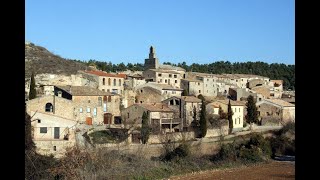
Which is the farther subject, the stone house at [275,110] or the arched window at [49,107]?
the stone house at [275,110]

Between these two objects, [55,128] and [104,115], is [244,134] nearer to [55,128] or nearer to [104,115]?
[104,115]

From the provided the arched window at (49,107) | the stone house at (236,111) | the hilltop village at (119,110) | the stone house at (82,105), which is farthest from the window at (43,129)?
the stone house at (236,111)

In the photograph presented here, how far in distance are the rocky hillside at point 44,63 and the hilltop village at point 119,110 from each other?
1.06 m

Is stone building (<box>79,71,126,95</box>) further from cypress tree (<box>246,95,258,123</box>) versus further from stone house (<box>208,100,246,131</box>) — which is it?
cypress tree (<box>246,95,258,123</box>)

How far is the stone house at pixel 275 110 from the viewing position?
4350 cm

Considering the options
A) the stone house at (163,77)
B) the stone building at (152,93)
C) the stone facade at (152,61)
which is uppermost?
the stone facade at (152,61)

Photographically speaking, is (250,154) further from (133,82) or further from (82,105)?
(133,82)

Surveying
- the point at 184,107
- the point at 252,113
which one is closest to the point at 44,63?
the point at 184,107

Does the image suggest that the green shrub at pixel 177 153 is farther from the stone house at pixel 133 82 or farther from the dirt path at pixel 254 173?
the stone house at pixel 133 82

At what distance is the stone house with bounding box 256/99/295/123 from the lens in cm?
4350

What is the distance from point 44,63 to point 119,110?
10986 millimetres

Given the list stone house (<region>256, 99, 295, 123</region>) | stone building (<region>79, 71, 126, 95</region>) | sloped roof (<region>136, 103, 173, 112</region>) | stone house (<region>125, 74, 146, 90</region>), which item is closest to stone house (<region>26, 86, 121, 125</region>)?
sloped roof (<region>136, 103, 173, 112</region>)

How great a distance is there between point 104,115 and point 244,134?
10908 mm
